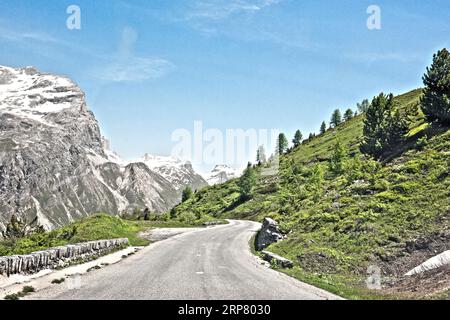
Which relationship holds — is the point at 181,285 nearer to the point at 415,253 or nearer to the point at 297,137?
the point at 415,253

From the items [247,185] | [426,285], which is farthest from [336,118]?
[426,285]

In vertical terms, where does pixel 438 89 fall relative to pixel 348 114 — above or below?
below

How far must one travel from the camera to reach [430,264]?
1881 cm

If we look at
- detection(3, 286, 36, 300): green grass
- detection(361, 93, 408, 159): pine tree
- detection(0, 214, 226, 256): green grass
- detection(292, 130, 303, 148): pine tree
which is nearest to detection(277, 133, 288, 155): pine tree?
detection(292, 130, 303, 148): pine tree

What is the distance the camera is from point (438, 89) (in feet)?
181

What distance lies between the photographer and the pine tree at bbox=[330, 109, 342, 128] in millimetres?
186500

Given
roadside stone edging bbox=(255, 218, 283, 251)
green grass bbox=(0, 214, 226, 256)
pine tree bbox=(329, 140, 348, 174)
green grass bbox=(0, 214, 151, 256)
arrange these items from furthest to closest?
pine tree bbox=(329, 140, 348, 174)
roadside stone edging bbox=(255, 218, 283, 251)
green grass bbox=(0, 214, 151, 256)
green grass bbox=(0, 214, 226, 256)

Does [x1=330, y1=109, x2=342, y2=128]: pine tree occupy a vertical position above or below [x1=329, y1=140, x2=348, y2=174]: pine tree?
above

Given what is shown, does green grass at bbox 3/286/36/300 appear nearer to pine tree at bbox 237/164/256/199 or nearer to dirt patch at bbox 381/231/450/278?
dirt patch at bbox 381/231/450/278

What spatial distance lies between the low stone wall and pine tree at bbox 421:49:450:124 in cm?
4755

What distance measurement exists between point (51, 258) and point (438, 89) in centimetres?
5485

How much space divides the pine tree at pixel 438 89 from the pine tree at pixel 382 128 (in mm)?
5421
